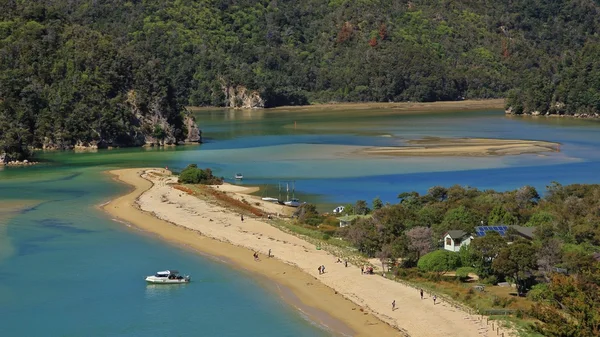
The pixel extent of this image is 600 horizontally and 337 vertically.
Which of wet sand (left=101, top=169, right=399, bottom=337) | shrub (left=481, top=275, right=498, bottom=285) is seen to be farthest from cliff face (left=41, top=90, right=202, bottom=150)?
shrub (left=481, top=275, right=498, bottom=285)

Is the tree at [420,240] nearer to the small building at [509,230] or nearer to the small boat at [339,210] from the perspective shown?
the small building at [509,230]

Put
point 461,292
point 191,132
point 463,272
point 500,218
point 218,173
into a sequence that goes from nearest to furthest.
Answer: point 461,292, point 463,272, point 500,218, point 218,173, point 191,132

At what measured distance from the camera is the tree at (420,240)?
1796 inches

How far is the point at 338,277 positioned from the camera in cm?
4381

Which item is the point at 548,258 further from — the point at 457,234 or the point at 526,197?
the point at 526,197

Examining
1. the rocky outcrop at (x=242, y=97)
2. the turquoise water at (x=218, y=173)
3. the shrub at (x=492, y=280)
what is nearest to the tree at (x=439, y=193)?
the turquoise water at (x=218, y=173)

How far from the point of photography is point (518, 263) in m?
39.5

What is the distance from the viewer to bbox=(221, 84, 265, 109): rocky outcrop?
19312 cm

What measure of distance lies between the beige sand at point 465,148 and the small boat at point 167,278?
5256 centimetres

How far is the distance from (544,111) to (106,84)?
84490 mm

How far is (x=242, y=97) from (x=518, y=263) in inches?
6255

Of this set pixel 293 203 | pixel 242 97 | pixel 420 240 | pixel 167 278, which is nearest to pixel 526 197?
pixel 420 240

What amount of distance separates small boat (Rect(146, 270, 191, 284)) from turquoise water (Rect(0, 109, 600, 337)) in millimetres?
540

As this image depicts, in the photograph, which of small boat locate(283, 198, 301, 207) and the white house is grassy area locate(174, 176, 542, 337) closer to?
the white house
